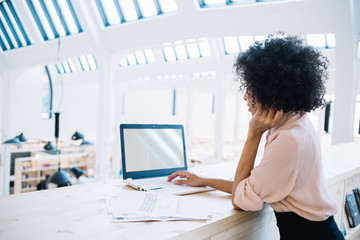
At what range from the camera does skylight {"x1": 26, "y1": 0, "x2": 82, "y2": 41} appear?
8.62 m

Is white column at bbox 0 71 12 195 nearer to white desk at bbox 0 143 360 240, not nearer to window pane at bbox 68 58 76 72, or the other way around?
window pane at bbox 68 58 76 72

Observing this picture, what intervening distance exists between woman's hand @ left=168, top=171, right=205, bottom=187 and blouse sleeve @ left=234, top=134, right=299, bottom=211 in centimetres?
38

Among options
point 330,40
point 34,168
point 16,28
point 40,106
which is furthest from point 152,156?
point 40,106

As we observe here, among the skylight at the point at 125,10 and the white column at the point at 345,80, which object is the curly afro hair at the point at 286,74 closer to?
the white column at the point at 345,80

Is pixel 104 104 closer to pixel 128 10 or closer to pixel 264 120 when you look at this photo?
pixel 128 10

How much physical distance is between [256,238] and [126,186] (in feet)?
2.25

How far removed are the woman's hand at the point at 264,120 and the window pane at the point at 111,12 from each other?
7.08m

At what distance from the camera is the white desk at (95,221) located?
958mm

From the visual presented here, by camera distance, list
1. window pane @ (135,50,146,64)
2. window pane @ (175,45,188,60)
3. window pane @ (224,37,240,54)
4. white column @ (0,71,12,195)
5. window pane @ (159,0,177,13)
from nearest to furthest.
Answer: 1. window pane @ (159,0,177,13)
2. window pane @ (224,37,240,54)
3. white column @ (0,71,12,195)
4. window pane @ (175,45,188,60)
5. window pane @ (135,50,146,64)

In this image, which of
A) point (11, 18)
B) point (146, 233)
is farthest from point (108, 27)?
point (146, 233)

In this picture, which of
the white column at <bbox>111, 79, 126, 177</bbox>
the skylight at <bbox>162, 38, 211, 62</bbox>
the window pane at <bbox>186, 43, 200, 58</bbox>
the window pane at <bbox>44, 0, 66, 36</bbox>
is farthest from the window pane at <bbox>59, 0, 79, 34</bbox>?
the white column at <bbox>111, 79, 126, 177</bbox>

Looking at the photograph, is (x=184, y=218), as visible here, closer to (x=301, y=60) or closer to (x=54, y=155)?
(x=301, y=60)

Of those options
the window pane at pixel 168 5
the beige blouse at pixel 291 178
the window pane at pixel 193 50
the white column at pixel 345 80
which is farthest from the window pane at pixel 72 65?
the beige blouse at pixel 291 178

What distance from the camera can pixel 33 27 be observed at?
9070 mm
